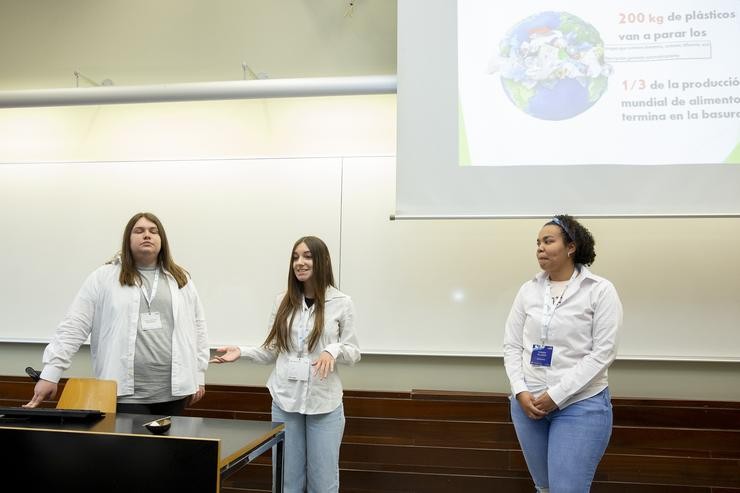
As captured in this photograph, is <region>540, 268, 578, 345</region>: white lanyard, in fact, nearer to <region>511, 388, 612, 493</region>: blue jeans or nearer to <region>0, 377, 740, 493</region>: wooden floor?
<region>511, 388, 612, 493</region>: blue jeans

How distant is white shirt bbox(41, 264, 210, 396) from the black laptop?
0.48 metres

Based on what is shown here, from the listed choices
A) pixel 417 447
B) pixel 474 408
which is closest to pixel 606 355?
pixel 474 408

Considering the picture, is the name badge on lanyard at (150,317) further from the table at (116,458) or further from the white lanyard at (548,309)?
the white lanyard at (548,309)

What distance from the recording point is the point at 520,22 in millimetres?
3227

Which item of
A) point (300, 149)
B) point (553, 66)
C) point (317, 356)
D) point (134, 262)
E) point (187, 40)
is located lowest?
point (317, 356)

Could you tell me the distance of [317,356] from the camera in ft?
8.25

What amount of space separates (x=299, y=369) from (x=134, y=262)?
88 cm

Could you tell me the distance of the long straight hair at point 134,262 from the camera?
8.11 ft

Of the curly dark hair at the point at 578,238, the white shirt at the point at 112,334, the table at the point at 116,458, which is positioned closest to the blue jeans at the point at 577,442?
the curly dark hair at the point at 578,238

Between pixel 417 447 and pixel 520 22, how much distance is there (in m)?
2.51

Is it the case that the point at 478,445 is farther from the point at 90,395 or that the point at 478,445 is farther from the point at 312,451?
the point at 90,395

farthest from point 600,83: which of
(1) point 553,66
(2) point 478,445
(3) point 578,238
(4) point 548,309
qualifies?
(2) point 478,445

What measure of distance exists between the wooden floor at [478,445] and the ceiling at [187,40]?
7.29 ft

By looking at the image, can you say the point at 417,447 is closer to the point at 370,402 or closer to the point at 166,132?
the point at 370,402
